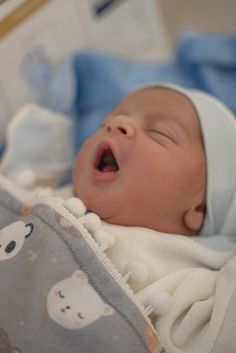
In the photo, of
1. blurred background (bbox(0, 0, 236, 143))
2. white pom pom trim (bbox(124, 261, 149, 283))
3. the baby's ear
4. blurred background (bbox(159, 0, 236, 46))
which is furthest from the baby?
blurred background (bbox(159, 0, 236, 46))

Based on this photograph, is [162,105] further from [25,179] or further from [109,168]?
[25,179]

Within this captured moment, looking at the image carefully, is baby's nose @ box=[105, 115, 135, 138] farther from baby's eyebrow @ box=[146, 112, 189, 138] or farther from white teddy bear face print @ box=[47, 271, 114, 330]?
white teddy bear face print @ box=[47, 271, 114, 330]

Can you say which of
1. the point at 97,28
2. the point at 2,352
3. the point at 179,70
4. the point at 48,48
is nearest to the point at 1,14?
the point at 48,48

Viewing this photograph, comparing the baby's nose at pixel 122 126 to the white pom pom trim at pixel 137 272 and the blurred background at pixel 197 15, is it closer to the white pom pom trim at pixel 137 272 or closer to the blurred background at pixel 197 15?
the white pom pom trim at pixel 137 272

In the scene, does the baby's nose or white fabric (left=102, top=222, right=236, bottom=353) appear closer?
white fabric (left=102, top=222, right=236, bottom=353)

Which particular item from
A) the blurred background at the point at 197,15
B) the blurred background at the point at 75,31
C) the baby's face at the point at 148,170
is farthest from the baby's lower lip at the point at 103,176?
the blurred background at the point at 197,15

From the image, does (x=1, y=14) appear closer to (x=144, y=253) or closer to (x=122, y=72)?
(x=122, y=72)

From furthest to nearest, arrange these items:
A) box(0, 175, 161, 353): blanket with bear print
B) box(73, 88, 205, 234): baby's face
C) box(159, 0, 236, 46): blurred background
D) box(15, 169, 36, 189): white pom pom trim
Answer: box(159, 0, 236, 46): blurred background, box(15, 169, 36, 189): white pom pom trim, box(73, 88, 205, 234): baby's face, box(0, 175, 161, 353): blanket with bear print

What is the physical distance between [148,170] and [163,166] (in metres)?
0.03

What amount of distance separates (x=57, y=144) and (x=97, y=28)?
277mm

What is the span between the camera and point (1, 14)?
1.07 m

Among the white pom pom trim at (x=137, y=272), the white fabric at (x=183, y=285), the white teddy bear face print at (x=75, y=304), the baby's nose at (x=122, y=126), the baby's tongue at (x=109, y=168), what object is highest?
the baby's nose at (x=122, y=126)

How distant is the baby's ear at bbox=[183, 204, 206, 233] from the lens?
0.93 metres

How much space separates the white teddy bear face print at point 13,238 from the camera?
82 centimetres
